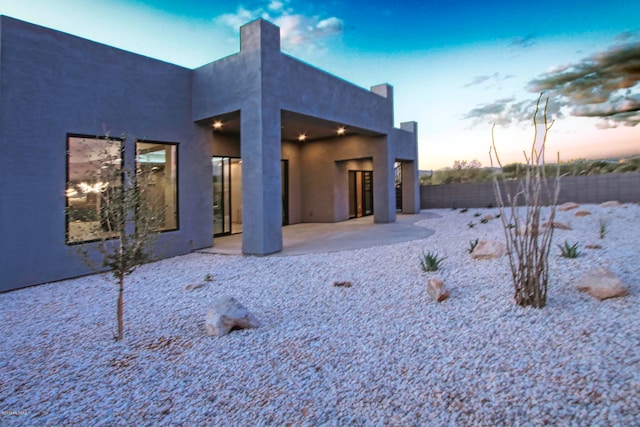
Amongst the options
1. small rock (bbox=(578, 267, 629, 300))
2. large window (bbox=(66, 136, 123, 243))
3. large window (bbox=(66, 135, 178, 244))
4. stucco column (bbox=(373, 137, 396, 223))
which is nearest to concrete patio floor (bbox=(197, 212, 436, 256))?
large window (bbox=(66, 135, 178, 244))

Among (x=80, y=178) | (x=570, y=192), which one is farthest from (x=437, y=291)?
(x=570, y=192)

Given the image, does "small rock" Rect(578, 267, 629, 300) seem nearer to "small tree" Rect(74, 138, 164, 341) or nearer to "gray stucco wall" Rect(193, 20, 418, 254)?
"small tree" Rect(74, 138, 164, 341)

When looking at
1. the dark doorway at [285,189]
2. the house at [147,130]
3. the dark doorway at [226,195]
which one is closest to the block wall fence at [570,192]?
the dark doorway at [285,189]

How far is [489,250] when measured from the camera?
5137 millimetres

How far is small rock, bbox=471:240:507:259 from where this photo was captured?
200 inches

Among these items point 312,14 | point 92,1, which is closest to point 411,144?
point 312,14

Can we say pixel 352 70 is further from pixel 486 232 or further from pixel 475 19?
pixel 486 232

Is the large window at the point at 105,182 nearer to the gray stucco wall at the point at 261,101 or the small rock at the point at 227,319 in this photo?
the small rock at the point at 227,319

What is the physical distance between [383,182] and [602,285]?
29.9ft

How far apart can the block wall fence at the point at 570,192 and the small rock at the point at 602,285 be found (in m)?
13.2

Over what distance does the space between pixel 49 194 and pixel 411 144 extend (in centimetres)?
1401

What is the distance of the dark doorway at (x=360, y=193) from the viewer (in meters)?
15.1

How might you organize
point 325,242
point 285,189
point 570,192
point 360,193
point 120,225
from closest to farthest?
1. point 120,225
2. point 325,242
3. point 285,189
4. point 570,192
5. point 360,193

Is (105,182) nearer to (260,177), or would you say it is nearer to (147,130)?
(260,177)
